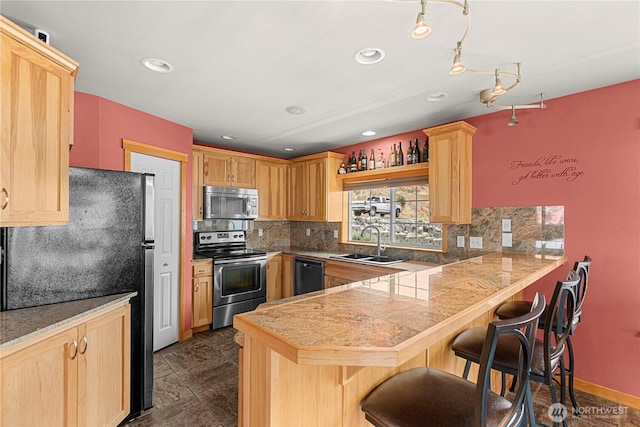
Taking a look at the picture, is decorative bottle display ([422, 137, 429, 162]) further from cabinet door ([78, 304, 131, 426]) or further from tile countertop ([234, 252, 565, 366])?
cabinet door ([78, 304, 131, 426])

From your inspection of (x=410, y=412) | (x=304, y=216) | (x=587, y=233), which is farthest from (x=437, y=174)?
(x=410, y=412)

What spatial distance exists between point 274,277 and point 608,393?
360 cm

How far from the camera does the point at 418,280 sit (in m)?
1.78

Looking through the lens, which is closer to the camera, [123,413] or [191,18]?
[191,18]

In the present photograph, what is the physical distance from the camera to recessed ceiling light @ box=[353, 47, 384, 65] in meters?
1.87

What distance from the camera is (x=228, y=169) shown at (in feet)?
13.7

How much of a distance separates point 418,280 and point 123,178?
1.94 meters

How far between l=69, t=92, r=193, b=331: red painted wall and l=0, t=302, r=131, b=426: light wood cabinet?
142 cm

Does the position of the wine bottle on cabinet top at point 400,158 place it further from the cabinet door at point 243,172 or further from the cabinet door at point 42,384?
the cabinet door at point 42,384

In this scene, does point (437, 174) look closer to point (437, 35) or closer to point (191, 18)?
point (437, 35)

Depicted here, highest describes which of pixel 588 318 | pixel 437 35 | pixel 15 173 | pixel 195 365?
pixel 437 35

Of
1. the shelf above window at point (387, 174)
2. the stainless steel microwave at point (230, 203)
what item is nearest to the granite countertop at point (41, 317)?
the stainless steel microwave at point (230, 203)

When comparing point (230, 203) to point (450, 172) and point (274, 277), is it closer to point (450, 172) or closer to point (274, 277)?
point (274, 277)

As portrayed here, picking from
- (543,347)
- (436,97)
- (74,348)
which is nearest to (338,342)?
(543,347)
